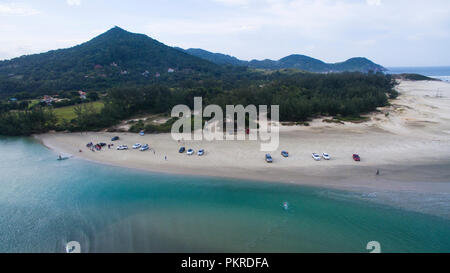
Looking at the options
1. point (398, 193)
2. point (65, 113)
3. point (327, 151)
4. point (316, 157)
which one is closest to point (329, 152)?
point (327, 151)

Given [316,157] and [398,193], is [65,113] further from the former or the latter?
[398,193]

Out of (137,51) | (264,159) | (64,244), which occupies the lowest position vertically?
(64,244)

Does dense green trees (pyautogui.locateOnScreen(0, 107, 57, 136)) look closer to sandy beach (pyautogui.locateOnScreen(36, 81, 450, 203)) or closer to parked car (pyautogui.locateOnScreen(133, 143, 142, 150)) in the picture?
sandy beach (pyautogui.locateOnScreen(36, 81, 450, 203))

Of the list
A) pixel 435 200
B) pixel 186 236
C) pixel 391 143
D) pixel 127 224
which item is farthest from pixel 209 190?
pixel 391 143

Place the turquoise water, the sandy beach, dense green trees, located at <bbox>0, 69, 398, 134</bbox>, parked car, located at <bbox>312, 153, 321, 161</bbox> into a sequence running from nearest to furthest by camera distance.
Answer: the turquoise water → the sandy beach → parked car, located at <bbox>312, 153, 321, 161</bbox> → dense green trees, located at <bbox>0, 69, 398, 134</bbox>

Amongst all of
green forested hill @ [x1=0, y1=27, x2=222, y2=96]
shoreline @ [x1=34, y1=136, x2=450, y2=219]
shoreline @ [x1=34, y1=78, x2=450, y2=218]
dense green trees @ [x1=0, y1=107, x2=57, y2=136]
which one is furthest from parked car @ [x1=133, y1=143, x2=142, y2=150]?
green forested hill @ [x1=0, y1=27, x2=222, y2=96]

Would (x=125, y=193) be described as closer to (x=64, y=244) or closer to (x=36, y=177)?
(x=64, y=244)

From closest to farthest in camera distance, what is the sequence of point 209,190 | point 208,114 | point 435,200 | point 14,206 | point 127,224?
1. point 127,224
2. point 435,200
3. point 14,206
4. point 209,190
5. point 208,114
